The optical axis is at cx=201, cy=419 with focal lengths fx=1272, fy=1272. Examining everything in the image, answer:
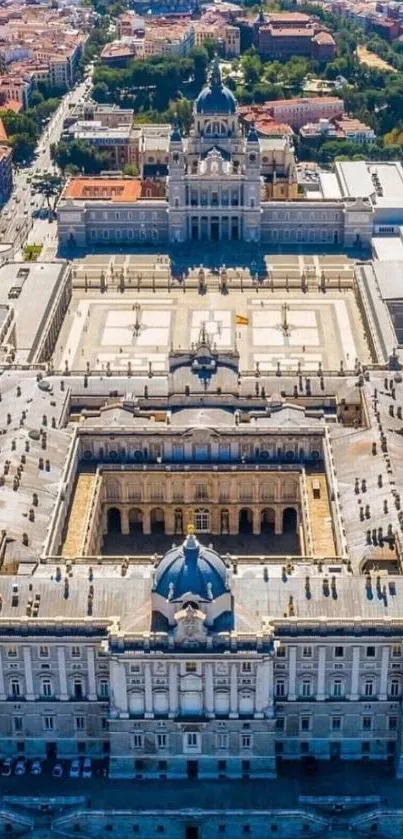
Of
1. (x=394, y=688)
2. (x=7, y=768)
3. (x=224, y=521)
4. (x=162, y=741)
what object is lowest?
(x=7, y=768)

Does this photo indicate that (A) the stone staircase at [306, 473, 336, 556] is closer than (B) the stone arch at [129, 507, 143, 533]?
Yes

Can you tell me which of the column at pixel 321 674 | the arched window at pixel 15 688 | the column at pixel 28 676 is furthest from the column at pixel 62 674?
the column at pixel 321 674

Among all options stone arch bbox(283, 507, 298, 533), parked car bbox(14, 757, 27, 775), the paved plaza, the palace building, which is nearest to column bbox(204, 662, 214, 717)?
the palace building

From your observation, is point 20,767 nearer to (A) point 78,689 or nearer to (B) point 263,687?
(A) point 78,689

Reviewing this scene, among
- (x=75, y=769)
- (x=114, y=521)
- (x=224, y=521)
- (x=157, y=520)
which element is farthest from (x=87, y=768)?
(x=224, y=521)

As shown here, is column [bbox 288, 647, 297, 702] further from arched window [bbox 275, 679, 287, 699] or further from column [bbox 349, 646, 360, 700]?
column [bbox 349, 646, 360, 700]

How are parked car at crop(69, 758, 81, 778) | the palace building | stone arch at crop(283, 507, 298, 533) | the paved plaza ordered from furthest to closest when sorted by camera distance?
the paved plaza < stone arch at crop(283, 507, 298, 533) < parked car at crop(69, 758, 81, 778) < the palace building
